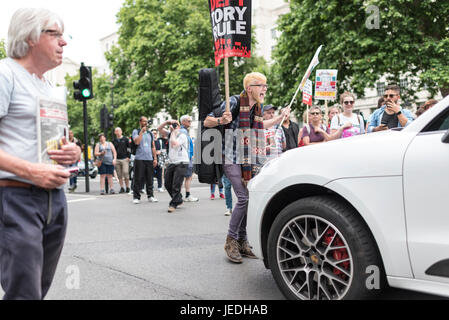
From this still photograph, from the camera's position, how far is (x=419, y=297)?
11.7 ft

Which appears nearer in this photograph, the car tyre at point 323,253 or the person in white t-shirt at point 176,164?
the car tyre at point 323,253

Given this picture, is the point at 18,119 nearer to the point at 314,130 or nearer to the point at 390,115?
the point at 390,115

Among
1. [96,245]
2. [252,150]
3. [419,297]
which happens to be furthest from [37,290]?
[96,245]

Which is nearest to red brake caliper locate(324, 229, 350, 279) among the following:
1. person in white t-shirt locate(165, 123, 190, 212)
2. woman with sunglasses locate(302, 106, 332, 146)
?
woman with sunglasses locate(302, 106, 332, 146)

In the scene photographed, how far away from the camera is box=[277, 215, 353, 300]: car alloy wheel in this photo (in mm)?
3129

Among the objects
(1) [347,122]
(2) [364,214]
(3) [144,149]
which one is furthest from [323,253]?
(3) [144,149]

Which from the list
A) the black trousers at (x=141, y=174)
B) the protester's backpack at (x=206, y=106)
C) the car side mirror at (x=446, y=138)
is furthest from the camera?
the black trousers at (x=141, y=174)

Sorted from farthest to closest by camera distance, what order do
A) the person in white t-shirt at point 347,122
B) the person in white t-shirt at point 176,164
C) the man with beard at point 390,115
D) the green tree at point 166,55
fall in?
the green tree at point 166,55, the person in white t-shirt at point 176,164, the person in white t-shirt at point 347,122, the man with beard at point 390,115

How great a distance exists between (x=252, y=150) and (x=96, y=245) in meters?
2.48

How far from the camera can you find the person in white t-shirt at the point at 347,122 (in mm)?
7855

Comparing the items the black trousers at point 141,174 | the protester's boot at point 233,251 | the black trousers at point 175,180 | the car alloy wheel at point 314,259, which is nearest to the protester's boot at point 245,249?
the protester's boot at point 233,251

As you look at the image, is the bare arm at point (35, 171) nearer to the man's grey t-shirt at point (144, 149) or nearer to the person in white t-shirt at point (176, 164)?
the person in white t-shirt at point (176, 164)

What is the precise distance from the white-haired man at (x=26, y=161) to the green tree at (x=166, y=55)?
29.3m
